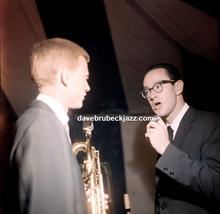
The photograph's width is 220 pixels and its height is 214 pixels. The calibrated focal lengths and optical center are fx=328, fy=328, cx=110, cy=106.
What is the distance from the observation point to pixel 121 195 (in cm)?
154

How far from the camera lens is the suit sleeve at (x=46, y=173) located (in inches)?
30.7

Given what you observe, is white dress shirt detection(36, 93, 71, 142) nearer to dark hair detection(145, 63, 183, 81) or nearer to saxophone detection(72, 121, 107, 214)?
saxophone detection(72, 121, 107, 214)

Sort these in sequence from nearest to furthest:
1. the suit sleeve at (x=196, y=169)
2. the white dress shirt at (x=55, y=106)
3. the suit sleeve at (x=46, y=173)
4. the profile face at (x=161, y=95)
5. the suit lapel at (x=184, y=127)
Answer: the suit sleeve at (x=46, y=173)
the white dress shirt at (x=55, y=106)
the suit sleeve at (x=196, y=169)
the suit lapel at (x=184, y=127)
the profile face at (x=161, y=95)

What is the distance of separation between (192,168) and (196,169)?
14 millimetres

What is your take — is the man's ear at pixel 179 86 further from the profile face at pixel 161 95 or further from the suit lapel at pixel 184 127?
the suit lapel at pixel 184 127

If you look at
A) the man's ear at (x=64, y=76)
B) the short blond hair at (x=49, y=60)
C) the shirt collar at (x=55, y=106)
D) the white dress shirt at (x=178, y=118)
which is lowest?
the shirt collar at (x=55, y=106)

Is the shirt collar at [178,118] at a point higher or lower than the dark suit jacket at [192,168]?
higher

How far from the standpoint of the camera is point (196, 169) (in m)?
1.13

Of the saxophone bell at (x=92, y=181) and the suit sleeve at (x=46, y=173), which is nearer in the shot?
the suit sleeve at (x=46, y=173)

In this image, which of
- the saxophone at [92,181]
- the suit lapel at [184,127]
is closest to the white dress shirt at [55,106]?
the saxophone at [92,181]

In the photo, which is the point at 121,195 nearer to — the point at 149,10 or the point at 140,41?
the point at 140,41

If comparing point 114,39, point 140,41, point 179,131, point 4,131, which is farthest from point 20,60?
point 179,131

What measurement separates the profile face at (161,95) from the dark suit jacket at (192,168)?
9cm

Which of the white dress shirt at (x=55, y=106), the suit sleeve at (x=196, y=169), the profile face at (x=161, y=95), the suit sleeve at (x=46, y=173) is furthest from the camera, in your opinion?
the profile face at (x=161, y=95)
